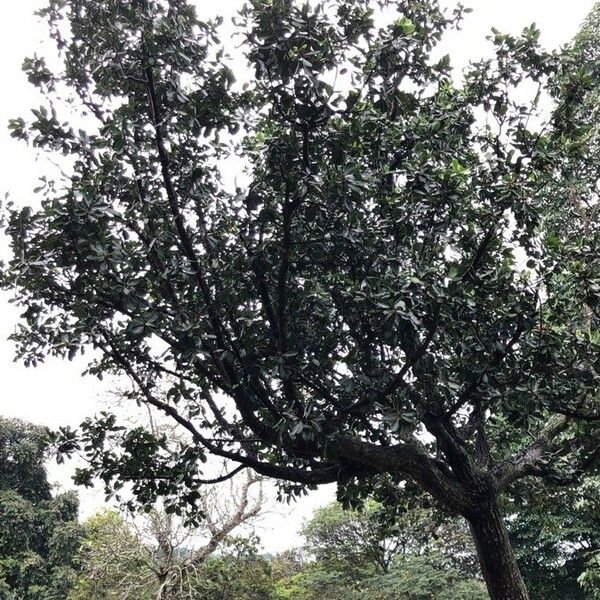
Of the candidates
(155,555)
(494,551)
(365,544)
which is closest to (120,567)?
(155,555)

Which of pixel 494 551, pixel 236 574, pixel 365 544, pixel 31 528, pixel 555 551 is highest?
pixel 31 528

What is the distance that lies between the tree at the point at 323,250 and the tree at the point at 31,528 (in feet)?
42.6

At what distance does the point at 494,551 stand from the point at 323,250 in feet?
8.29

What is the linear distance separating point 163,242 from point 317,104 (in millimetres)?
1267

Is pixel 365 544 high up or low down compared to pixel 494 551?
up

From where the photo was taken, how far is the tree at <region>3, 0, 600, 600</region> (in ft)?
10.2

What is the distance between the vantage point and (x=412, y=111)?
4129 millimetres

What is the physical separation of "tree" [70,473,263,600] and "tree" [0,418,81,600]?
5587mm

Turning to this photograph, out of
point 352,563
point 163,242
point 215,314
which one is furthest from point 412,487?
point 352,563

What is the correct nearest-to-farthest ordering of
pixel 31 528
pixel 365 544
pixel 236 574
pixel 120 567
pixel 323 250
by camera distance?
pixel 323 250
pixel 120 567
pixel 236 574
pixel 365 544
pixel 31 528

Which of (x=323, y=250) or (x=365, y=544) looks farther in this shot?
(x=365, y=544)

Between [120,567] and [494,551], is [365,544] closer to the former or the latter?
[120,567]

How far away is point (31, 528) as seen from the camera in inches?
647

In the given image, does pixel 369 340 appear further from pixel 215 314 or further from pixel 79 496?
pixel 79 496
